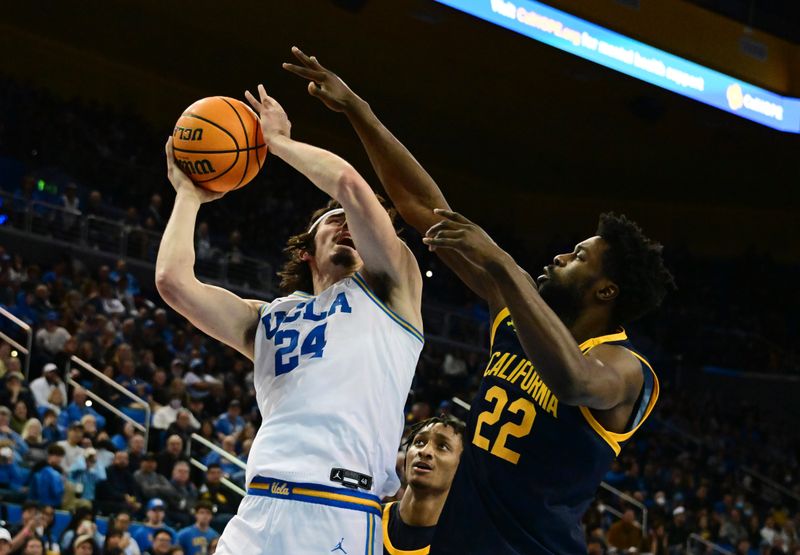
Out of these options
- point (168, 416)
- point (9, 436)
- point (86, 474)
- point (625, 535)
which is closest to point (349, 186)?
point (9, 436)

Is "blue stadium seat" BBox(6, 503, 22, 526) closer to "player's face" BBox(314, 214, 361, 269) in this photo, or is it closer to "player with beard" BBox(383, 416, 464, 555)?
"player with beard" BBox(383, 416, 464, 555)

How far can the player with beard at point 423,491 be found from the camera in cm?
486

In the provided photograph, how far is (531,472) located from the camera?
3412mm

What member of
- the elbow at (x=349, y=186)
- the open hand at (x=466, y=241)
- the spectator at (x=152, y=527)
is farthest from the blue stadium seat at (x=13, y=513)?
the open hand at (x=466, y=241)

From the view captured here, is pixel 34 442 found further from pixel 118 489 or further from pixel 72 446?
pixel 118 489

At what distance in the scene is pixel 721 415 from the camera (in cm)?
2139

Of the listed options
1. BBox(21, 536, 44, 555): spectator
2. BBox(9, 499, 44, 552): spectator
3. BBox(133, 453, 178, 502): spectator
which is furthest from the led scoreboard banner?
BBox(21, 536, 44, 555): spectator

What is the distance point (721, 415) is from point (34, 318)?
13465 mm

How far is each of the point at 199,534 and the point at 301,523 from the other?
6359 mm

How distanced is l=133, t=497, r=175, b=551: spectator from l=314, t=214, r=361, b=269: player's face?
227 inches

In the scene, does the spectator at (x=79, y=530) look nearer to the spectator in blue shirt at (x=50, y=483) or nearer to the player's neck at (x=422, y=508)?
the spectator in blue shirt at (x=50, y=483)

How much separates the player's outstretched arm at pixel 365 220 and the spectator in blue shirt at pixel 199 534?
6.22m

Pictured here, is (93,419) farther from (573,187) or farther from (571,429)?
(573,187)

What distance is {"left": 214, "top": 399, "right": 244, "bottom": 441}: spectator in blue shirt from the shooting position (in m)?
12.0
